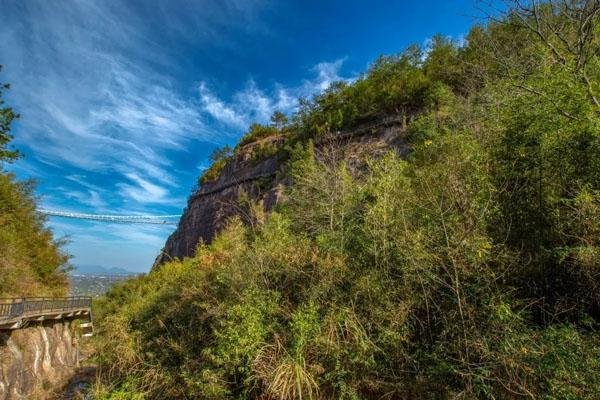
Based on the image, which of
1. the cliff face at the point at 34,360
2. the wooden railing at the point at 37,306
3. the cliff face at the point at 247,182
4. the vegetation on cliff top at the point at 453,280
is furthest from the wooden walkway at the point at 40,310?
the vegetation on cliff top at the point at 453,280

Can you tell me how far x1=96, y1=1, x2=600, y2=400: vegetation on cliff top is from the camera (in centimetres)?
497

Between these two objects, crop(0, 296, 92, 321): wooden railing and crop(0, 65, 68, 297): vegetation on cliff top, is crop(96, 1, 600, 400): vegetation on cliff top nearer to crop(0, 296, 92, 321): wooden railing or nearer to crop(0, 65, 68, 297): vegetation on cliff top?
crop(0, 296, 92, 321): wooden railing

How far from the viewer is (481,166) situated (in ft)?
20.1

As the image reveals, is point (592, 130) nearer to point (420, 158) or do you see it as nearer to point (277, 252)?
point (277, 252)

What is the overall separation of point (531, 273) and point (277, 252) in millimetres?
5162

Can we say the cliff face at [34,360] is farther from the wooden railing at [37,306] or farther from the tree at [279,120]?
the tree at [279,120]

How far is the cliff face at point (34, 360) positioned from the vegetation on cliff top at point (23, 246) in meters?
3.24

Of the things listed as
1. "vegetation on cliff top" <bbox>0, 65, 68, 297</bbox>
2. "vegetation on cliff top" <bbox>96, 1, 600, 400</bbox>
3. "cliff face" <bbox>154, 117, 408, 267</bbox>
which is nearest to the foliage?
"cliff face" <bbox>154, 117, 408, 267</bbox>

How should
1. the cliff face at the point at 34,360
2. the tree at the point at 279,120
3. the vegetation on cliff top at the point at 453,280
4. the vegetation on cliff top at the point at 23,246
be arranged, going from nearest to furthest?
the vegetation on cliff top at the point at 453,280 → the cliff face at the point at 34,360 → the vegetation on cliff top at the point at 23,246 → the tree at the point at 279,120

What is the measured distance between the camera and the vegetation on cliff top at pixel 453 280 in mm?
4969

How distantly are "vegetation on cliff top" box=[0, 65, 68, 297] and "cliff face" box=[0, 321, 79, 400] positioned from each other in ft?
10.6

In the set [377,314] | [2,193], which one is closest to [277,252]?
[377,314]

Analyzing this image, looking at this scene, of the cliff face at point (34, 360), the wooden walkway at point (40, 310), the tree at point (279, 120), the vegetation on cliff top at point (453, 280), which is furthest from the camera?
the tree at point (279, 120)

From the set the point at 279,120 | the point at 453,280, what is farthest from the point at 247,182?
the point at 453,280
